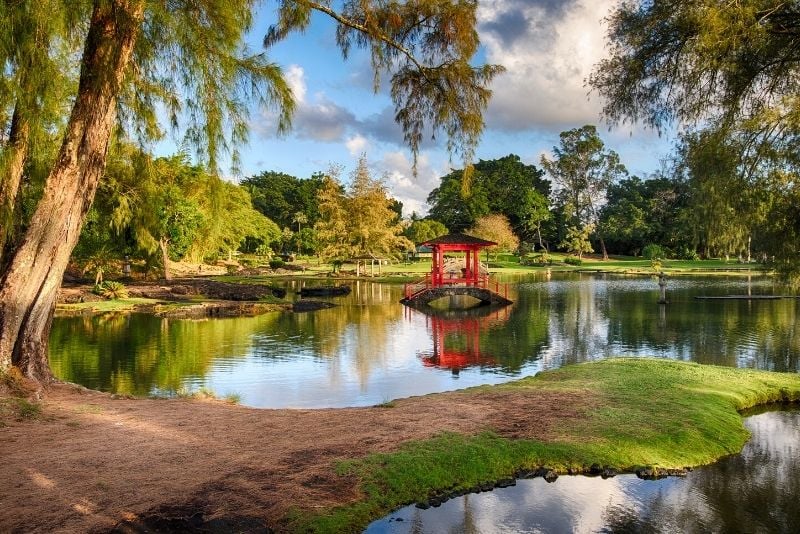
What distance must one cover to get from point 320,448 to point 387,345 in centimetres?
1207

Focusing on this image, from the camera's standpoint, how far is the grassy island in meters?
5.54

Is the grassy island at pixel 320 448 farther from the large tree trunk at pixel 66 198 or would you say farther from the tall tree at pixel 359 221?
the tall tree at pixel 359 221

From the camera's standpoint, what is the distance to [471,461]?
7070 millimetres

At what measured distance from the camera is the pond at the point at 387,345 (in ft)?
45.3

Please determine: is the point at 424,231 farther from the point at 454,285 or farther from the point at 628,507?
the point at 628,507

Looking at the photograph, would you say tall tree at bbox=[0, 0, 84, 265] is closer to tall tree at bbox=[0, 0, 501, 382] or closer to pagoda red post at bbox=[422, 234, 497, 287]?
tall tree at bbox=[0, 0, 501, 382]

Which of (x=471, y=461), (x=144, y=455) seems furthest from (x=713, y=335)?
(x=144, y=455)

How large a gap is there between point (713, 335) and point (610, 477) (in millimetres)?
14655

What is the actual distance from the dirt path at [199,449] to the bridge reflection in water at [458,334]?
6216 mm

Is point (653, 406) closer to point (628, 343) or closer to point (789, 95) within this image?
point (789, 95)

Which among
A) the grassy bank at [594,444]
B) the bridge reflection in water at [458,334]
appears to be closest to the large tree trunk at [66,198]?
the grassy bank at [594,444]

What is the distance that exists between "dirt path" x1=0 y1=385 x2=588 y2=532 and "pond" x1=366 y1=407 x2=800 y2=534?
98 centimetres

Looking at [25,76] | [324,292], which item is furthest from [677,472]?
[324,292]

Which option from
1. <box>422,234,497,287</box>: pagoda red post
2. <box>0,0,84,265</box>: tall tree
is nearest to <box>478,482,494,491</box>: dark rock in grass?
<box>0,0,84,265</box>: tall tree
